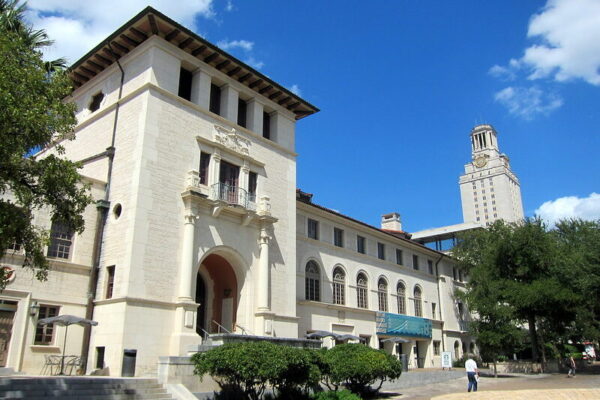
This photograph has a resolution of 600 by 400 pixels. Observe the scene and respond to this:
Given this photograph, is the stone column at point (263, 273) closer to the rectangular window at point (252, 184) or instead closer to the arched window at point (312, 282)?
the rectangular window at point (252, 184)

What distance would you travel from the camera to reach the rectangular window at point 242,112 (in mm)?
26930

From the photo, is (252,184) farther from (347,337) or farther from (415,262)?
(415,262)

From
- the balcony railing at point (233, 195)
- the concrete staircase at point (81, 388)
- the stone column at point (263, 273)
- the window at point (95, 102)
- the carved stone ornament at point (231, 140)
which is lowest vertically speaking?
the concrete staircase at point (81, 388)

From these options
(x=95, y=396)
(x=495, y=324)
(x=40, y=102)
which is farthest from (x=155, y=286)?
(x=495, y=324)

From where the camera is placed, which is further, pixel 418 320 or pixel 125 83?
pixel 418 320

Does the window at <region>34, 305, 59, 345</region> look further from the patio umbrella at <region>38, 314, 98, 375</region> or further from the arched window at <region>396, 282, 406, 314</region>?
the arched window at <region>396, 282, 406, 314</region>

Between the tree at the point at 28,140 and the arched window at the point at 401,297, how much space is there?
97.4 feet

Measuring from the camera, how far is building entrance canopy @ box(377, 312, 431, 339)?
35781 millimetres

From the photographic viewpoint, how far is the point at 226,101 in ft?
83.6

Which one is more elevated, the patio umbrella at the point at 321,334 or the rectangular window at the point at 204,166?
the rectangular window at the point at 204,166

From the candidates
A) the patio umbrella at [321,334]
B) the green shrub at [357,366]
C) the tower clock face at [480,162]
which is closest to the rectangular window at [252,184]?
the patio umbrella at [321,334]

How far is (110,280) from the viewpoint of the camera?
20.3 meters

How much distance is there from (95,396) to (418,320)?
29479 millimetres

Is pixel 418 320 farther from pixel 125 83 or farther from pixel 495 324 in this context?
pixel 125 83
